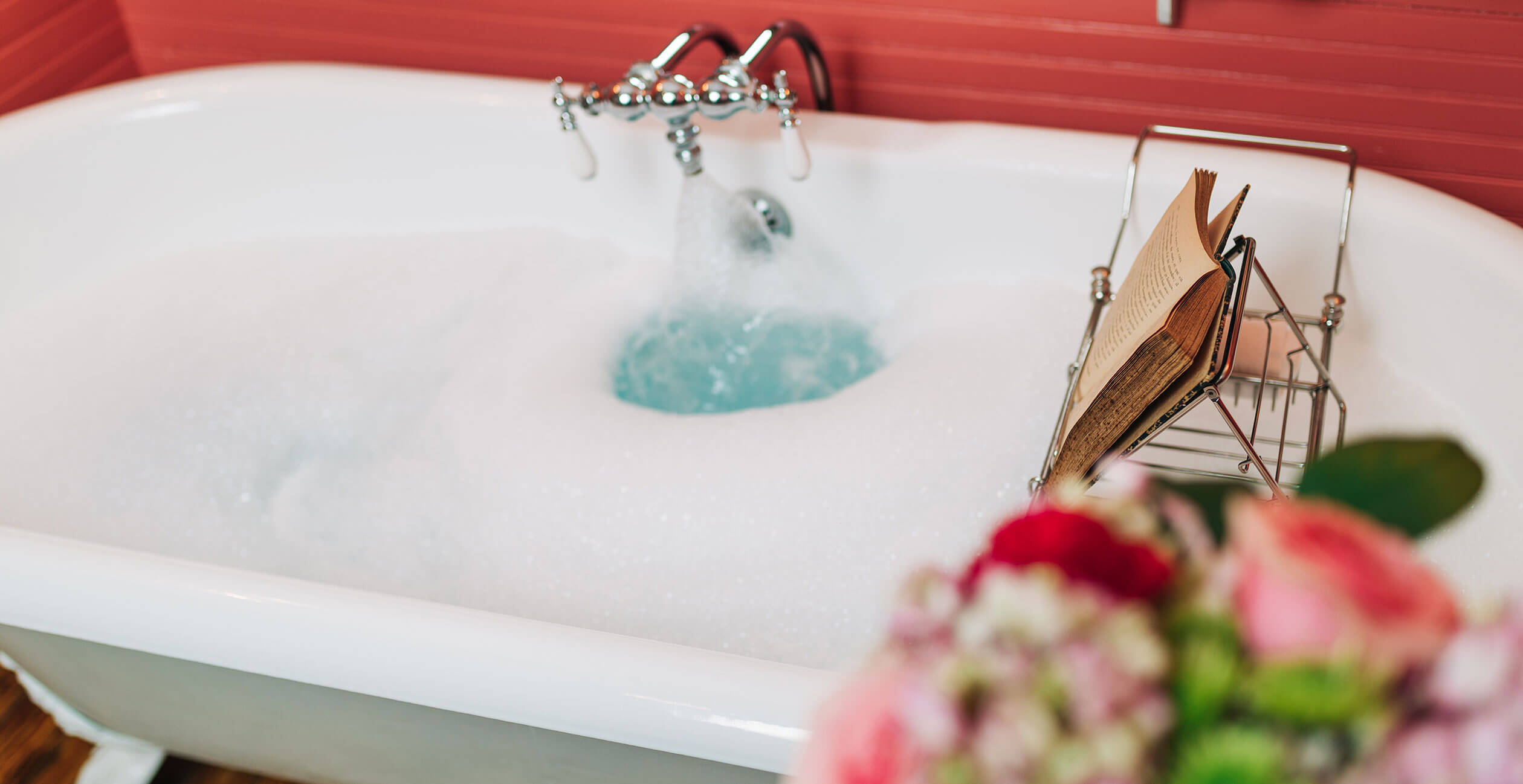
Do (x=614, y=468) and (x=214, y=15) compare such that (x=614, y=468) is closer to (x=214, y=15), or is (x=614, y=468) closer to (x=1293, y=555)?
(x=1293, y=555)

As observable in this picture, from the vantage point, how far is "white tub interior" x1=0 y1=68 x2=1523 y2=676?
1.14 m

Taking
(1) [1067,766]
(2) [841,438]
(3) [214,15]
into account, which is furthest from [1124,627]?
(3) [214,15]

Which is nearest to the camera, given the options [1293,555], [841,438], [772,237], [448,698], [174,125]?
[1293,555]

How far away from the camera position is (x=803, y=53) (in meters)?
1.37

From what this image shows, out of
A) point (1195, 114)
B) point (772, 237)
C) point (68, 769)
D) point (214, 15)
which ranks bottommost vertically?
point (68, 769)

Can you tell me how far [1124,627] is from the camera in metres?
0.27

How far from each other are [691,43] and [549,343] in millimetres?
430

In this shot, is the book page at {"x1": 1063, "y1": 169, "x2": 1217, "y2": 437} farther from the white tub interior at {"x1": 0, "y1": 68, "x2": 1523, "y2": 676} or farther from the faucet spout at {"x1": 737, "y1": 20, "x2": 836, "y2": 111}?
the faucet spout at {"x1": 737, "y1": 20, "x2": 836, "y2": 111}

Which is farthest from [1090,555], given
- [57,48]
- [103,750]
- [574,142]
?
[57,48]

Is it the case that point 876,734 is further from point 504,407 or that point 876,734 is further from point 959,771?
point 504,407

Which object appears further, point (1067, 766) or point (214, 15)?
point (214, 15)

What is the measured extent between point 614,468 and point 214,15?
1104 mm

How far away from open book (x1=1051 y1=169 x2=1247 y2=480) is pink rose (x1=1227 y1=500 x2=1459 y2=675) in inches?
20.4

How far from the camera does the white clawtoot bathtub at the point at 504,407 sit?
2.80 ft
